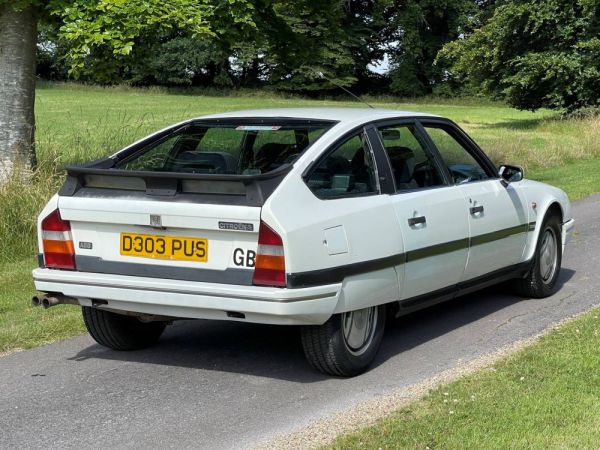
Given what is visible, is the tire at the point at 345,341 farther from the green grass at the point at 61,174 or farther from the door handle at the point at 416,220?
the green grass at the point at 61,174

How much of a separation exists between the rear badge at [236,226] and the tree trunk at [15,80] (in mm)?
7767

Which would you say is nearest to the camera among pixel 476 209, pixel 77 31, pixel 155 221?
pixel 155 221

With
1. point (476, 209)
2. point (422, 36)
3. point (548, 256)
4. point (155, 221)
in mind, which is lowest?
point (548, 256)

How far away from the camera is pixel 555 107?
37750 mm

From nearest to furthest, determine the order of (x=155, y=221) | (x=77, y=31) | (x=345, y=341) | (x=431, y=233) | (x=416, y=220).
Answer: (x=155, y=221) < (x=345, y=341) < (x=416, y=220) < (x=431, y=233) < (x=77, y=31)

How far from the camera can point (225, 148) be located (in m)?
6.52

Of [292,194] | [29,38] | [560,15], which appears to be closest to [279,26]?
[29,38]

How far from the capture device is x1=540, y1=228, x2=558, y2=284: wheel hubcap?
7.92m

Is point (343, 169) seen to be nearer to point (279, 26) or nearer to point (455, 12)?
point (279, 26)

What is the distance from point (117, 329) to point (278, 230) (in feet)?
5.79

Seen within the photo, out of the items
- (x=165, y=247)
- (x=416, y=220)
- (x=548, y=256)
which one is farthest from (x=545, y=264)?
(x=165, y=247)

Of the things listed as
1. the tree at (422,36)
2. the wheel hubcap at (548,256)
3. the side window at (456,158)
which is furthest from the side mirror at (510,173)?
the tree at (422,36)

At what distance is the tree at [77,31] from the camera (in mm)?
11195

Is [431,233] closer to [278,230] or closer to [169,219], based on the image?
[278,230]
